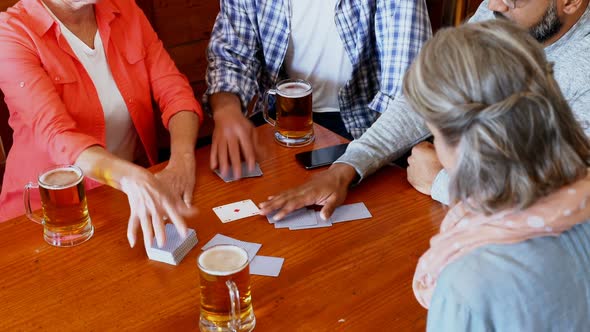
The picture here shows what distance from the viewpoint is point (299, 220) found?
1394mm

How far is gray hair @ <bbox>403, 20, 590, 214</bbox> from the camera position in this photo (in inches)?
31.9

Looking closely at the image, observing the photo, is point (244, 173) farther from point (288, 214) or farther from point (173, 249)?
point (173, 249)

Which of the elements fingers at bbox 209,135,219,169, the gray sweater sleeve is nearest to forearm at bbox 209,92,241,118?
fingers at bbox 209,135,219,169

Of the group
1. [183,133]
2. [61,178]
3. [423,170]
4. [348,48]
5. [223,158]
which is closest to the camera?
[61,178]

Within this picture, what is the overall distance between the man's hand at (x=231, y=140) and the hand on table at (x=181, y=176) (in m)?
0.06

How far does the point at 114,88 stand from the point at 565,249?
4.28 ft

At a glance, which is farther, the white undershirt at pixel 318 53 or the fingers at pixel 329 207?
the white undershirt at pixel 318 53

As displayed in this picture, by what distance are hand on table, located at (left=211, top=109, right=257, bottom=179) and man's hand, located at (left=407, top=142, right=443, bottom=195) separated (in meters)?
0.37

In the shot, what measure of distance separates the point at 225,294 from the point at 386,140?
2.35ft

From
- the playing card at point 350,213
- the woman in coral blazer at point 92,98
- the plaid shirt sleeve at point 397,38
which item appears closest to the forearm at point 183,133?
the woman in coral blazer at point 92,98

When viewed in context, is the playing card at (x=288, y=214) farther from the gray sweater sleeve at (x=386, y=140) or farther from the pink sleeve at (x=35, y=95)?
the pink sleeve at (x=35, y=95)

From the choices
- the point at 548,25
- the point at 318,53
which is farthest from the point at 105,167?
the point at 548,25

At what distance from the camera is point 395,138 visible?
5.45 feet

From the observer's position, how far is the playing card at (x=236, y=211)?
139 cm
